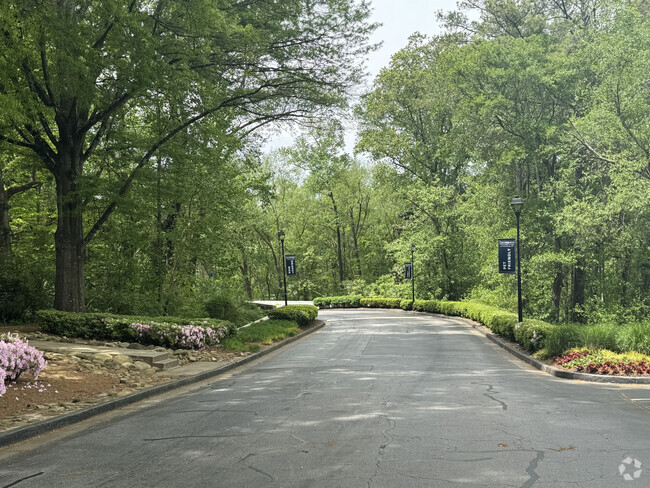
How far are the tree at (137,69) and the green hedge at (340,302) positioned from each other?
35536 mm

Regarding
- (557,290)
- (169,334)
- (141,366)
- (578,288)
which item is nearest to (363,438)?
(141,366)

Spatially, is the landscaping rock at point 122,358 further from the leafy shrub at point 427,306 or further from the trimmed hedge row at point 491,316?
the leafy shrub at point 427,306

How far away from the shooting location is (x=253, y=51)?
16469mm

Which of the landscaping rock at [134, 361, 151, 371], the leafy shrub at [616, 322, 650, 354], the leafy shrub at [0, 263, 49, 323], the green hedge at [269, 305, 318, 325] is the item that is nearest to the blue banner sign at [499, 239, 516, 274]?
the leafy shrub at [616, 322, 650, 354]

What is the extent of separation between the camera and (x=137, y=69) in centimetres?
1436

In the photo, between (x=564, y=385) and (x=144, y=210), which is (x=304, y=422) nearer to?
(x=564, y=385)

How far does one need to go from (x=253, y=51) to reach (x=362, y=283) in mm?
47178

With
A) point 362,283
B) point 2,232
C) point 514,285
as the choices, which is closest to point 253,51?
point 2,232

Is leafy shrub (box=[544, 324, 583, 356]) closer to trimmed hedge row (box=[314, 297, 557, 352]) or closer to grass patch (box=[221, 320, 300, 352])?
trimmed hedge row (box=[314, 297, 557, 352])

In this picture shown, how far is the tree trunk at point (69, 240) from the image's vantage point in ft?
54.4

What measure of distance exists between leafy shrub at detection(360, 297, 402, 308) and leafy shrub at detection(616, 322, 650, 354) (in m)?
35.3

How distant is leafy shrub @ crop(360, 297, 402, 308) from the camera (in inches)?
1953

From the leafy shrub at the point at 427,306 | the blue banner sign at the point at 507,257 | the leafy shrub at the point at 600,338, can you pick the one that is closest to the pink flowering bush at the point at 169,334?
the leafy shrub at the point at 600,338

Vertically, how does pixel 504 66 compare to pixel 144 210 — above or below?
above
